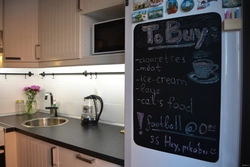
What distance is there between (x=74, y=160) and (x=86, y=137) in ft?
0.61

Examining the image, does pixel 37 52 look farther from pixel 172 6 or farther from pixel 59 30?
pixel 172 6

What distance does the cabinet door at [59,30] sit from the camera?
58.9 inches

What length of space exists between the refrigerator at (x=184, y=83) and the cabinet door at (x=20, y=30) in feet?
4.46

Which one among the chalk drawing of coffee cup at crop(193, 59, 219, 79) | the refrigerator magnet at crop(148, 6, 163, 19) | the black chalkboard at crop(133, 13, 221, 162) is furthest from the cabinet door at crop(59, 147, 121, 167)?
the refrigerator magnet at crop(148, 6, 163, 19)

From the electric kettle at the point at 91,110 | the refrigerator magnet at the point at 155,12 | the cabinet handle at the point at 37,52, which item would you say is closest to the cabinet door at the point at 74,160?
the electric kettle at the point at 91,110

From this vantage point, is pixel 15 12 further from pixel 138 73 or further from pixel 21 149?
pixel 138 73

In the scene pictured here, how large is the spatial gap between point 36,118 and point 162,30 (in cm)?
175

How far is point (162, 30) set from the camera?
0.78 metres

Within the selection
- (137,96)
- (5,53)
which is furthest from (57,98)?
(137,96)

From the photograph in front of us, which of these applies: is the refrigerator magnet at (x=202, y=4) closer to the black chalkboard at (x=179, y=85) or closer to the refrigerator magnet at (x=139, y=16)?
the black chalkboard at (x=179, y=85)

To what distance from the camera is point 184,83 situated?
72 centimetres

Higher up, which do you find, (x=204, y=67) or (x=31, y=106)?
(x=204, y=67)

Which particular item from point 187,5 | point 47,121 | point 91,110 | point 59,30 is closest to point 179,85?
point 187,5

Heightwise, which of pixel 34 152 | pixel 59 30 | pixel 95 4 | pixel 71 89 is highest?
pixel 95 4
